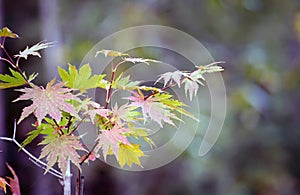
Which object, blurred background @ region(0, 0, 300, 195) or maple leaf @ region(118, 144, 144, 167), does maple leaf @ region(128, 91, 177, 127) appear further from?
blurred background @ region(0, 0, 300, 195)

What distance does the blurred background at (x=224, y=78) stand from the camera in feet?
8.70

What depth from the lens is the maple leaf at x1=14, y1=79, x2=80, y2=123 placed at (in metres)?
0.64

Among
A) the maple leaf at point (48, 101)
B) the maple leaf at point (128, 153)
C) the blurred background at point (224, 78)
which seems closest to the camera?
the maple leaf at point (48, 101)

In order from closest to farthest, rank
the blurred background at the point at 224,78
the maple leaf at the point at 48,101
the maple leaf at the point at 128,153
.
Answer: the maple leaf at the point at 48,101
the maple leaf at the point at 128,153
the blurred background at the point at 224,78

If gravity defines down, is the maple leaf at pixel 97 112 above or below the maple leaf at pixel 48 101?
above

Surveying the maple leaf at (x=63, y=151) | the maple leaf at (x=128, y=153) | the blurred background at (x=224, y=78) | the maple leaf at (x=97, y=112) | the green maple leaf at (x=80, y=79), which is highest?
the blurred background at (x=224, y=78)

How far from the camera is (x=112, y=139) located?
2.15 ft

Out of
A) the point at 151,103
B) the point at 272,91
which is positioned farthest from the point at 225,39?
the point at 151,103

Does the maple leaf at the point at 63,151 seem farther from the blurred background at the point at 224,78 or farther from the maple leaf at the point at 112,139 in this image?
the blurred background at the point at 224,78

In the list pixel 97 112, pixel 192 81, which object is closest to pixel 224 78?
pixel 192 81

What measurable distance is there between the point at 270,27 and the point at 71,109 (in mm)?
2426

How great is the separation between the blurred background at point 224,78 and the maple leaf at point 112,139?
1885 millimetres

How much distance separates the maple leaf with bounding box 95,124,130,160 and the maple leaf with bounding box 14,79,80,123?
6 centimetres

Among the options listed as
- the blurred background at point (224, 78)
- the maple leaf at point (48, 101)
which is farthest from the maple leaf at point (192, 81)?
the blurred background at point (224, 78)
